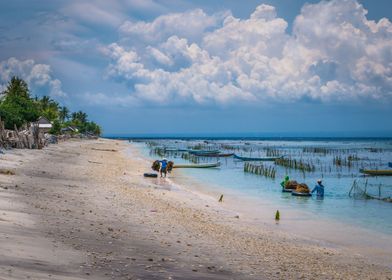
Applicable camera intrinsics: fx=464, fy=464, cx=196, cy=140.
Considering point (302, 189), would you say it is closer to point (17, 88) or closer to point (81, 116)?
point (17, 88)

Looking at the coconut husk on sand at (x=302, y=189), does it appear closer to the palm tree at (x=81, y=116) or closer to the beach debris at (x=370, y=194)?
the beach debris at (x=370, y=194)


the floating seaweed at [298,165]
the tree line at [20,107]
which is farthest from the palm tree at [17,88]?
the floating seaweed at [298,165]

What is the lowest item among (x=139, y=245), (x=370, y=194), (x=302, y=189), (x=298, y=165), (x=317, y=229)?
(x=370, y=194)

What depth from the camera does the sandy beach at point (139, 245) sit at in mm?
8312

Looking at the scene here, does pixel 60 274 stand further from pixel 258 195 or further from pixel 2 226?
pixel 258 195

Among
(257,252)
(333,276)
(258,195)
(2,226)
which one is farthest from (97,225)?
(258,195)

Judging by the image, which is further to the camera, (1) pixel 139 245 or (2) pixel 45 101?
(2) pixel 45 101

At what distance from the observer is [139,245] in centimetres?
1071

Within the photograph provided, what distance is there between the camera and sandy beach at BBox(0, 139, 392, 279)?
831cm

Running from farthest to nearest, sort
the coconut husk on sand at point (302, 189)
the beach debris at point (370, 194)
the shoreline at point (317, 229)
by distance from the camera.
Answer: the coconut husk on sand at point (302, 189), the beach debris at point (370, 194), the shoreline at point (317, 229)

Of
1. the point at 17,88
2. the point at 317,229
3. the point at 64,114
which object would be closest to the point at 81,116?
the point at 64,114

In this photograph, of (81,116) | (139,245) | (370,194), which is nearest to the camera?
(139,245)

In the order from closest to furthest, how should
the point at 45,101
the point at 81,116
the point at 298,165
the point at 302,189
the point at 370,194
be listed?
the point at 302,189
the point at 370,194
the point at 298,165
the point at 45,101
the point at 81,116

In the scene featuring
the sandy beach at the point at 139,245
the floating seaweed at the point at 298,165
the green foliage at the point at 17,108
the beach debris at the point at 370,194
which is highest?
the green foliage at the point at 17,108
